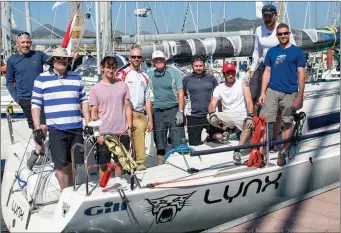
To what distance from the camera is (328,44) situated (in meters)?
10.0

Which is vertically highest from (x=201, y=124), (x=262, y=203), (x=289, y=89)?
(x=289, y=89)

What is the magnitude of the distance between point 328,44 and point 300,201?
5239 millimetres

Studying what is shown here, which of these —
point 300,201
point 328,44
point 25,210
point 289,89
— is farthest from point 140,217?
point 328,44

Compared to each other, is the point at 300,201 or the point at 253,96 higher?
the point at 253,96

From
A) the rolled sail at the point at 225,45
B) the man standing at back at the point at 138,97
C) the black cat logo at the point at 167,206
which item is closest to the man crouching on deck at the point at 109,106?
the man standing at back at the point at 138,97

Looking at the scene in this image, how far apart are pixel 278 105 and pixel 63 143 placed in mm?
2634

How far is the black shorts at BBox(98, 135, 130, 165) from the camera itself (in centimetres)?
558

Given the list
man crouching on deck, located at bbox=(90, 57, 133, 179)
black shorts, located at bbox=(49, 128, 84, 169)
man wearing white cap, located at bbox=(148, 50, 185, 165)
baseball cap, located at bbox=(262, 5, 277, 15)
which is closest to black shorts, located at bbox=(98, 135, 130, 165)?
man crouching on deck, located at bbox=(90, 57, 133, 179)

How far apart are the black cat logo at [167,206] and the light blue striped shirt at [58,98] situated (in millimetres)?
1238

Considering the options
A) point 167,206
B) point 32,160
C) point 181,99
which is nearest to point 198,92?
point 181,99

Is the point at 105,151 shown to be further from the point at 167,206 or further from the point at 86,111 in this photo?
the point at 167,206

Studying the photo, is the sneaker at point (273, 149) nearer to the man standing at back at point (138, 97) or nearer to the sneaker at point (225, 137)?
the sneaker at point (225, 137)

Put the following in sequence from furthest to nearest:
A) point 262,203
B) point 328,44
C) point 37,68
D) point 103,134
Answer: point 328,44, point 37,68, point 262,203, point 103,134

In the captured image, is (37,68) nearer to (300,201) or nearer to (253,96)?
(253,96)
